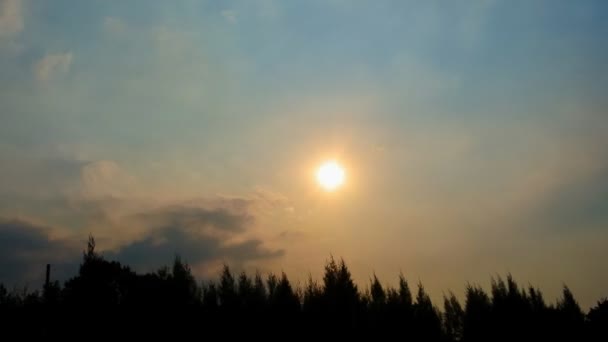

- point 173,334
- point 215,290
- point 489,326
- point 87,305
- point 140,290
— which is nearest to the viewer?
Result: point 87,305

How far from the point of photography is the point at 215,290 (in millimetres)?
45375

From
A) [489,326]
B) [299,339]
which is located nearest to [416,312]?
[489,326]

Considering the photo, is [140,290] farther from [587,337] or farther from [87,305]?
[587,337]

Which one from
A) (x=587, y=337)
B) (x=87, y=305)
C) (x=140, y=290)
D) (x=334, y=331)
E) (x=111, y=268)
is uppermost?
(x=111, y=268)

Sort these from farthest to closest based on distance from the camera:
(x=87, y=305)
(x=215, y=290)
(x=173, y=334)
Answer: (x=215, y=290)
(x=173, y=334)
(x=87, y=305)

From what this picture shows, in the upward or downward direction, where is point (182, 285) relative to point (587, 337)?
upward

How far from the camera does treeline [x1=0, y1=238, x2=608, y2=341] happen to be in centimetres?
2671

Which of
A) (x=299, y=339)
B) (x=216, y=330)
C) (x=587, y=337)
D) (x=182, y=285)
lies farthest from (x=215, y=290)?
(x=587, y=337)

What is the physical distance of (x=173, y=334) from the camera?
107ft

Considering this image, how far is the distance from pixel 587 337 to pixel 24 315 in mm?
48818

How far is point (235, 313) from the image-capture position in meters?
34.9

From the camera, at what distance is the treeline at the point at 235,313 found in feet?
87.6

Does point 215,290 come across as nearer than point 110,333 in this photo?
No

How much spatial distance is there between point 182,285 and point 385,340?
20.2 meters
